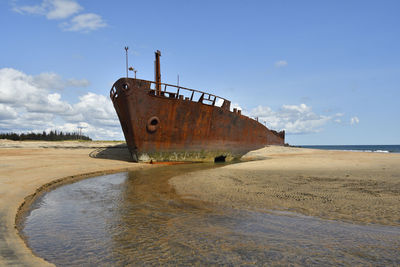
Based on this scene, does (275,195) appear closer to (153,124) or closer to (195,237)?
(195,237)

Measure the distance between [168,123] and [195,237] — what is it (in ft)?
38.4

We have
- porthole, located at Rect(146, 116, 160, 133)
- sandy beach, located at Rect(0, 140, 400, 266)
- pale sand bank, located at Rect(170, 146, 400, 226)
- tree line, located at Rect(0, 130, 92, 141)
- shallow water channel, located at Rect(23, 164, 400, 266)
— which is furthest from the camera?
tree line, located at Rect(0, 130, 92, 141)

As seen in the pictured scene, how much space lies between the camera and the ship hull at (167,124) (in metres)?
14.1

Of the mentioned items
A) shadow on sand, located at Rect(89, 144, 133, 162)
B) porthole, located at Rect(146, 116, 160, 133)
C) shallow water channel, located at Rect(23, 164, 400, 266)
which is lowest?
shallow water channel, located at Rect(23, 164, 400, 266)

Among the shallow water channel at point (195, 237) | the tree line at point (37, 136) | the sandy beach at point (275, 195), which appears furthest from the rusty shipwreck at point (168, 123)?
the tree line at point (37, 136)

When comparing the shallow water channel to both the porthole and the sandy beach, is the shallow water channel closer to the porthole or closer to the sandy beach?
the sandy beach

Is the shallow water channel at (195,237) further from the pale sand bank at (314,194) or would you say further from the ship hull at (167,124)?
the ship hull at (167,124)

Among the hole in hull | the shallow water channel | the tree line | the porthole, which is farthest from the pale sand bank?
the tree line

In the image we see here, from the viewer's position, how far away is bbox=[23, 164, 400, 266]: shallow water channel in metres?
2.83

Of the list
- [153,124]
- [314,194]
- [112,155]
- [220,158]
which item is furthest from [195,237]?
[112,155]

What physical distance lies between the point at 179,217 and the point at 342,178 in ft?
19.7

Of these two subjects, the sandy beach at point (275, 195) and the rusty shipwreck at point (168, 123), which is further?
the rusty shipwreck at point (168, 123)

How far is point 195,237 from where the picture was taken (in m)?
3.49

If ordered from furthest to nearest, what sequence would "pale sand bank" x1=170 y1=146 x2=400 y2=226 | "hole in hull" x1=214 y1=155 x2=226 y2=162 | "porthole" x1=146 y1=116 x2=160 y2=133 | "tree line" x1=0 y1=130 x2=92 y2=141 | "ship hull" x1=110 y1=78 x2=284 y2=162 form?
"tree line" x1=0 y1=130 x2=92 y2=141, "hole in hull" x1=214 y1=155 x2=226 y2=162, "porthole" x1=146 y1=116 x2=160 y2=133, "ship hull" x1=110 y1=78 x2=284 y2=162, "pale sand bank" x1=170 y1=146 x2=400 y2=226
